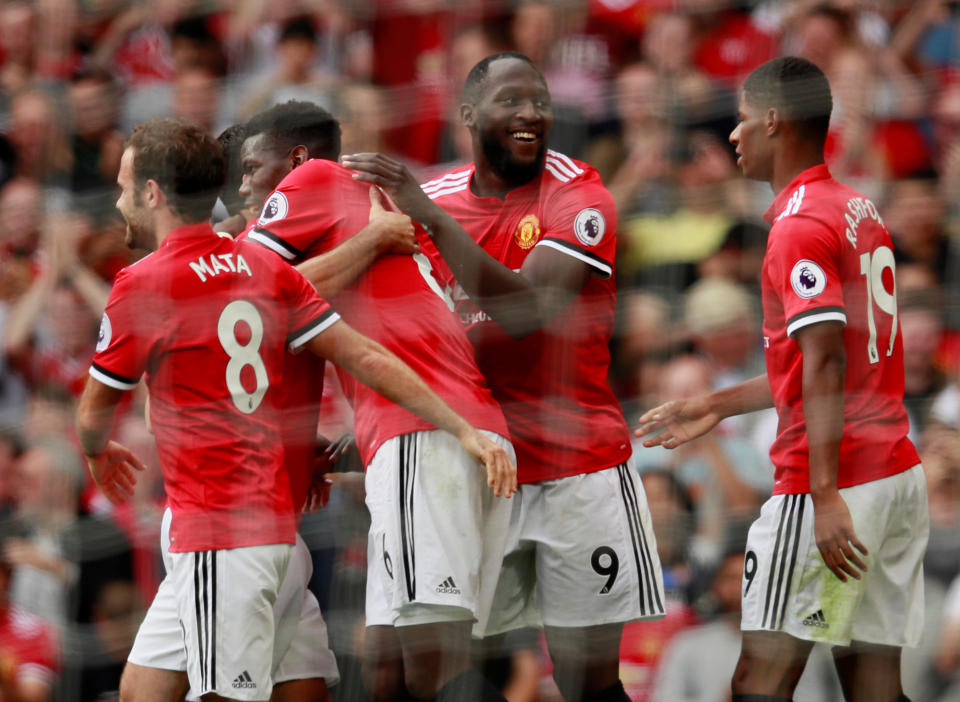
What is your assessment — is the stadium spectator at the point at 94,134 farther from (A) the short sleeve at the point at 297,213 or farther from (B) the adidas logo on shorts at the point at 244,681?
(B) the adidas logo on shorts at the point at 244,681

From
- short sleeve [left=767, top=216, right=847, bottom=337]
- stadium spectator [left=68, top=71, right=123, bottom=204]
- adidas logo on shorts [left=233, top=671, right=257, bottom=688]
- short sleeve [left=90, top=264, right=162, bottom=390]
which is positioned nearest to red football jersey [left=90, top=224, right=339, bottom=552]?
short sleeve [left=90, top=264, right=162, bottom=390]

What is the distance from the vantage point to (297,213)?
292 cm

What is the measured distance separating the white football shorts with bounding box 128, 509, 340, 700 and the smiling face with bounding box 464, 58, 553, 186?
94 centimetres

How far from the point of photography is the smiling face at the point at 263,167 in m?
3.17

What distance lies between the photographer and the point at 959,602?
131 inches

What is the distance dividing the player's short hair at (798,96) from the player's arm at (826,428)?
497 millimetres

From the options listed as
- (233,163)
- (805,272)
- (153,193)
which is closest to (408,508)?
(153,193)

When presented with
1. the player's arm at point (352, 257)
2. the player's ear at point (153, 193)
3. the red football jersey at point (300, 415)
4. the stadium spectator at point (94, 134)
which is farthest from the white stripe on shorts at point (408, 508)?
Result: the stadium spectator at point (94, 134)

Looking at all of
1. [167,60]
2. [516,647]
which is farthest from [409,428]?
[167,60]

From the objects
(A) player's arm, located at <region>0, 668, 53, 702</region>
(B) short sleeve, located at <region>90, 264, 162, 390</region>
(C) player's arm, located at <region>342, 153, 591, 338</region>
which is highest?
(C) player's arm, located at <region>342, 153, 591, 338</region>

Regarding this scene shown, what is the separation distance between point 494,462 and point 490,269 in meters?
0.40

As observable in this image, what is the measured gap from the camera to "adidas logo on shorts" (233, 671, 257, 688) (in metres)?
2.68

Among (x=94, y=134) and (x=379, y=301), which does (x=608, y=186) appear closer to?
(x=379, y=301)

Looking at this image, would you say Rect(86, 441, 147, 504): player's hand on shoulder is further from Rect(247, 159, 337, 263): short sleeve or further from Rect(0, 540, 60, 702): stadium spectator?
Rect(0, 540, 60, 702): stadium spectator
